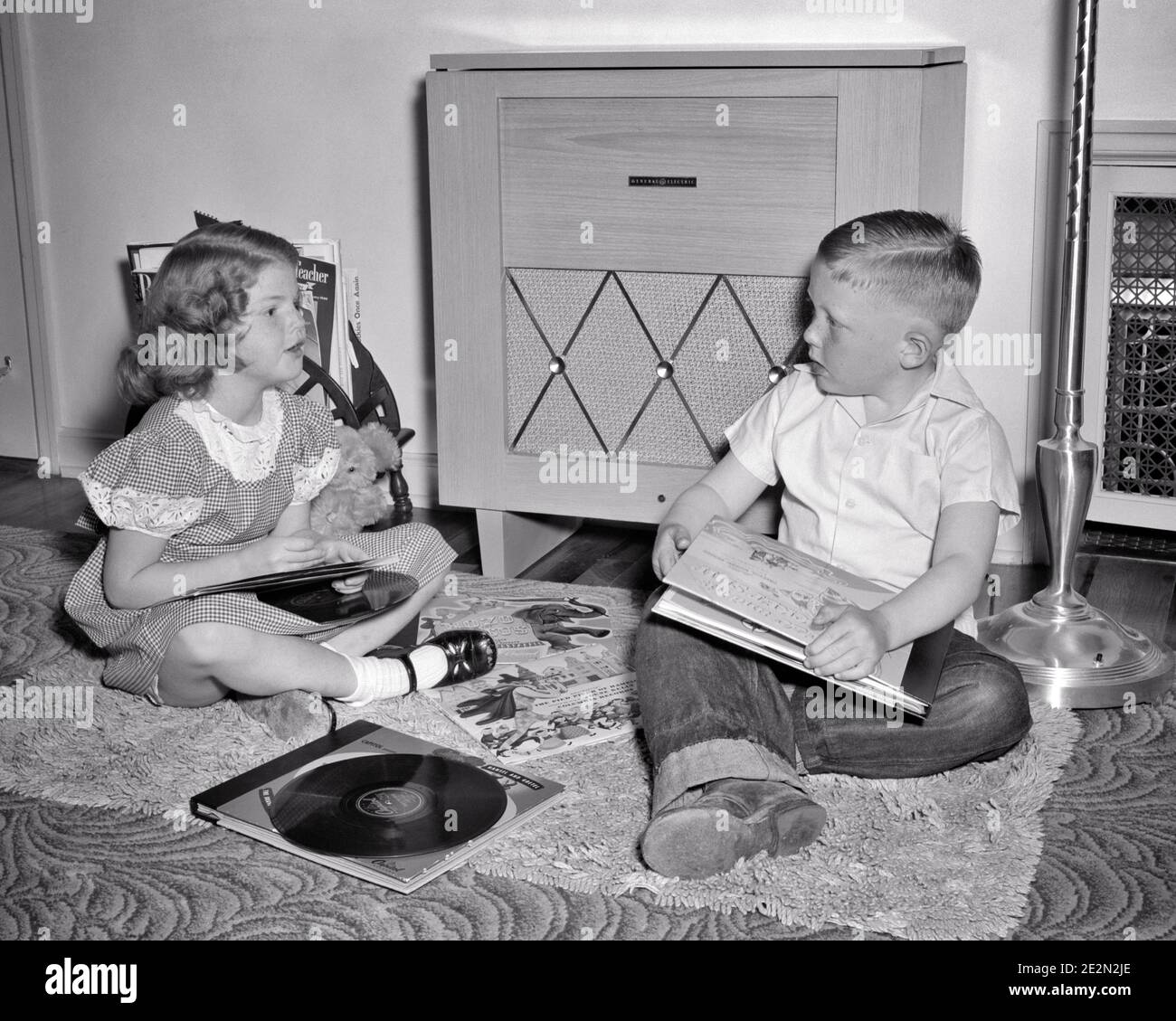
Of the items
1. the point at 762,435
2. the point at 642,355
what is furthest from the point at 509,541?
the point at 762,435

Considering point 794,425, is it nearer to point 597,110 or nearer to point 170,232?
point 597,110

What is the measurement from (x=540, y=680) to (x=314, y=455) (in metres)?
0.35

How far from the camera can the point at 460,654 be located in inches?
57.6

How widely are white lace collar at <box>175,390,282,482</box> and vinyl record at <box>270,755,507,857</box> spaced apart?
346 mm

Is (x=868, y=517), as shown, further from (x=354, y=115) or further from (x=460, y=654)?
(x=354, y=115)

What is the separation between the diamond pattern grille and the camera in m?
1.77

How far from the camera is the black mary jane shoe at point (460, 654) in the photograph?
4.76ft

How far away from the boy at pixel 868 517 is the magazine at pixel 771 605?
21 millimetres

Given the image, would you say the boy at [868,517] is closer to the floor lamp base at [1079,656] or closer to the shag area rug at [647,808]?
the shag area rug at [647,808]

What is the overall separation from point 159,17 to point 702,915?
1.73 metres

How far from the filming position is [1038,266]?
179cm

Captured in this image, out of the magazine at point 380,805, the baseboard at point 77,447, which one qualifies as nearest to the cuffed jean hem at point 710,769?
the magazine at point 380,805

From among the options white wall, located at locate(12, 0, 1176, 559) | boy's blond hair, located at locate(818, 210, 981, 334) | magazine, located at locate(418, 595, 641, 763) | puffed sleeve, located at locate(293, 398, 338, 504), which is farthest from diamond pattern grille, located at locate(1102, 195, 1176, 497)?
puffed sleeve, located at locate(293, 398, 338, 504)

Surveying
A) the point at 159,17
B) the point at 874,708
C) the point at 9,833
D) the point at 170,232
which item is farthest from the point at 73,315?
the point at 874,708
